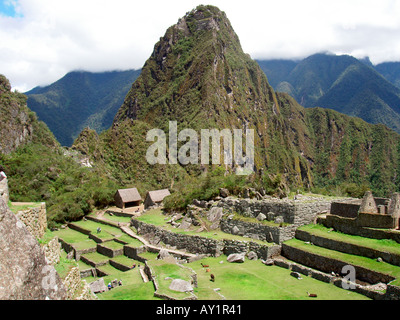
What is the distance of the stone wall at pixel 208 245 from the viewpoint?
1445 cm

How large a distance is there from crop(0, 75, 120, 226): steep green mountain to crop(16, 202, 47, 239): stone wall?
2087 centimetres

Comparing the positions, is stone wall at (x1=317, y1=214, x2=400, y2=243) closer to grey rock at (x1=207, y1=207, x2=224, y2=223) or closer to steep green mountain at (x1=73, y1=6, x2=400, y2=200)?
grey rock at (x1=207, y1=207, x2=224, y2=223)

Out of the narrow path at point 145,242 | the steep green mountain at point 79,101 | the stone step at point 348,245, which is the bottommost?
the narrow path at point 145,242

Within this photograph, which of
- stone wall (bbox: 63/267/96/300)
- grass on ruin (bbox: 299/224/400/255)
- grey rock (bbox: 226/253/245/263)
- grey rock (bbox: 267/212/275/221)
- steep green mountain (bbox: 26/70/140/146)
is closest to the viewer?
stone wall (bbox: 63/267/96/300)

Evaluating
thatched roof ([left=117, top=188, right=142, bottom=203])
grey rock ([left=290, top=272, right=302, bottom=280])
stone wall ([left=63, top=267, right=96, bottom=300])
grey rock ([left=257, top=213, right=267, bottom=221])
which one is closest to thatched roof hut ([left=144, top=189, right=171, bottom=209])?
thatched roof ([left=117, top=188, right=142, bottom=203])

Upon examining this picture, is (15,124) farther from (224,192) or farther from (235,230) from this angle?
(235,230)

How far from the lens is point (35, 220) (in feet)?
25.7

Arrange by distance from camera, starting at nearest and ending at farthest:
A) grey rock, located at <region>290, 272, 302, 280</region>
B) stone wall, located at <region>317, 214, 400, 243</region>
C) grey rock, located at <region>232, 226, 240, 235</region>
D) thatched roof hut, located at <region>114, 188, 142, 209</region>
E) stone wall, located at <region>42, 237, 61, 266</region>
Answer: stone wall, located at <region>42, 237, 61, 266</region> < grey rock, located at <region>290, 272, 302, 280</region> < stone wall, located at <region>317, 214, 400, 243</region> < grey rock, located at <region>232, 226, 240, 235</region> < thatched roof hut, located at <region>114, 188, 142, 209</region>

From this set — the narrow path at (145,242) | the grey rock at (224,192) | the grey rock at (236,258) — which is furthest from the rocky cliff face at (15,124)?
the grey rock at (236,258)

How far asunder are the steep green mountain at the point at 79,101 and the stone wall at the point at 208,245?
237 ft

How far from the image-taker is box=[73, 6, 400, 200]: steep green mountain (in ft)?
196

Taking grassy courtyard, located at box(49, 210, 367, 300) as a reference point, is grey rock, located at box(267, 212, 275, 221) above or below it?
above

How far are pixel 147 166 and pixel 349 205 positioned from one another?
45327mm

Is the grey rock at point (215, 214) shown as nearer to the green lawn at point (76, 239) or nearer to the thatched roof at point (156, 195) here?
the green lawn at point (76, 239)
